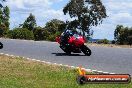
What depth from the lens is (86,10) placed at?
6009cm

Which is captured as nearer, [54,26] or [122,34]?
[122,34]

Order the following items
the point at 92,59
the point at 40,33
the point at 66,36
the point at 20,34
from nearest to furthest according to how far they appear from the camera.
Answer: the point at 92,59, the point at 66,36, the point at 20,34, the point at 40,33

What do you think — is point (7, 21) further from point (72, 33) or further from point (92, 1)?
point (72, 33)

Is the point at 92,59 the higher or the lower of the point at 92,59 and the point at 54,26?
the higher

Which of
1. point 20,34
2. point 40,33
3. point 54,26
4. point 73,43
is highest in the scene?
point 73,43

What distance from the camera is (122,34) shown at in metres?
55.9

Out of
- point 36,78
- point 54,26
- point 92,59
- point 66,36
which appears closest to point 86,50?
point 66,36

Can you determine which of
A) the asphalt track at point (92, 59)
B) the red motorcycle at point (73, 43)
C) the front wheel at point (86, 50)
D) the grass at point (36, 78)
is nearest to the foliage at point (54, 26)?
the asphalt track at point (92, 59)

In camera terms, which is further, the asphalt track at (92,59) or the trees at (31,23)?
the trees at (31,23)

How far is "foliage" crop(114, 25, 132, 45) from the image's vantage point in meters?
54.6

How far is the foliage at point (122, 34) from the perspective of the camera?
54.6m

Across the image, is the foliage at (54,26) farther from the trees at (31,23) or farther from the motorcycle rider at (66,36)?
the motorcycle rider at (66,36)

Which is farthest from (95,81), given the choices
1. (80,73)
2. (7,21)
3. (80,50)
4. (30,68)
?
(7,21)

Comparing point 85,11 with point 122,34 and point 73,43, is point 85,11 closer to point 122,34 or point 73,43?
point 122,34
